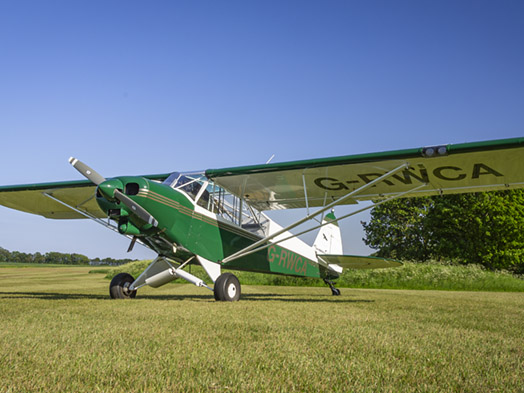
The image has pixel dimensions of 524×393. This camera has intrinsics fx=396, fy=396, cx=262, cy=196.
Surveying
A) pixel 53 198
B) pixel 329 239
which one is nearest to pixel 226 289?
pixel 53 198

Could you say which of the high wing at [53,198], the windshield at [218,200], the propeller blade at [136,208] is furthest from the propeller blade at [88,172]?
the high wing at [53,198]

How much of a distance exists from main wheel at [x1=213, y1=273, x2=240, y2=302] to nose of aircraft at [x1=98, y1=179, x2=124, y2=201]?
250cm

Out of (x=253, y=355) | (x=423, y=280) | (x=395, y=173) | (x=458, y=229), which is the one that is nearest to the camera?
(x=253, y=355)

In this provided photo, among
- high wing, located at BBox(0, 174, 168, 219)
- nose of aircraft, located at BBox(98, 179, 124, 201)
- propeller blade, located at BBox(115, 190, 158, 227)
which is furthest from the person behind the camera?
high wing, located at BBox(0, 174, 168, 219)

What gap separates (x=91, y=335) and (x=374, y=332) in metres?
2.52

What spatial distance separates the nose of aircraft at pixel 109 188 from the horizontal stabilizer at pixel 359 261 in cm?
671

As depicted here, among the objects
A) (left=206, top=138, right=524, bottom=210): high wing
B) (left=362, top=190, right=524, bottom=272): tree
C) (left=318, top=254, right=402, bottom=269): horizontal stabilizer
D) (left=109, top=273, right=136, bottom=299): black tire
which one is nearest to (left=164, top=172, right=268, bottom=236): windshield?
(left=206, top=138, right=524, bottom=210): high wing

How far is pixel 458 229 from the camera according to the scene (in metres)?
30.2

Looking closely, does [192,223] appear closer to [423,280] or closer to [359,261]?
[359,261]

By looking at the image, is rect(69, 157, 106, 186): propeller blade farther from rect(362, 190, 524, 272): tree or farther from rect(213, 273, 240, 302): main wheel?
rect(362, 190, 524, 272): tree

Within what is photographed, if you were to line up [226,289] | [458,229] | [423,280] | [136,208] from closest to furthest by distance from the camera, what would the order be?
[136,208] → [226,289] → [423,280] → [458,229]

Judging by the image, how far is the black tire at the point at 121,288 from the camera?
26.4ft

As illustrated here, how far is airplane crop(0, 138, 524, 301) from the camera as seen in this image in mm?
6957

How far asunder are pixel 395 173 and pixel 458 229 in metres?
24.9
